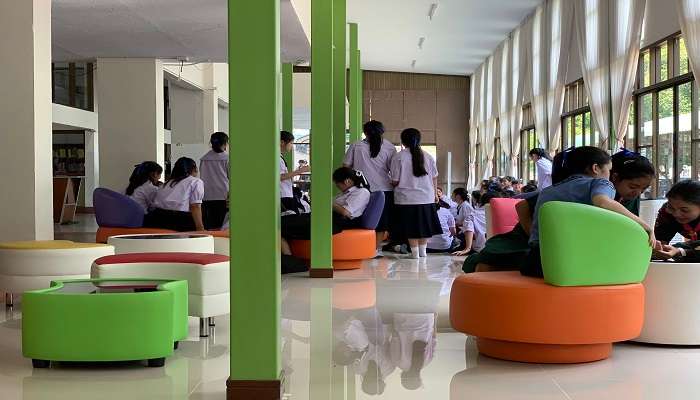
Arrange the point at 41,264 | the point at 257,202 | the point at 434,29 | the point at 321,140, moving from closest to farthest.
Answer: the point at 257,202 → the point at 41,264 → the point at 321,140 → the point at 434,29

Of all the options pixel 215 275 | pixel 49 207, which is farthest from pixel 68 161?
pixel 215 275

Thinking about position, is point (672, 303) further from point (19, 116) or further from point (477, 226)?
point (477, 226)

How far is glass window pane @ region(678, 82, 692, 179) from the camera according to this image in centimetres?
1179

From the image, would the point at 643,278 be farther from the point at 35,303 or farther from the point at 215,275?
the point at 35,303

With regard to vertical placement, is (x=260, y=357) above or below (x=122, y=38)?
below

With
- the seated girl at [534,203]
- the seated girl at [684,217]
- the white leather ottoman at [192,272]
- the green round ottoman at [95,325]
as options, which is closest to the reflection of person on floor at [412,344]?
the seated girl at [534,203]

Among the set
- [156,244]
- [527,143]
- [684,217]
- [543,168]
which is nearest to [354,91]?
[543,168]

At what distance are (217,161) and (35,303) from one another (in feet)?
20.1

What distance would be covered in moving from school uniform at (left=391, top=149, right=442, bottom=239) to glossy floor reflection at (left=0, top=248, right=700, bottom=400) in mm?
4614

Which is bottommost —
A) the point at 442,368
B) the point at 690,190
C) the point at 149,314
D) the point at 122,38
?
the point at 442,368

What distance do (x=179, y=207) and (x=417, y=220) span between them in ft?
9.67

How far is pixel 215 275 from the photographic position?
17.6ft

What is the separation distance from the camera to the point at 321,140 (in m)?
8.63

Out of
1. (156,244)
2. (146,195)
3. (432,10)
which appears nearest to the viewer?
(156,244)
